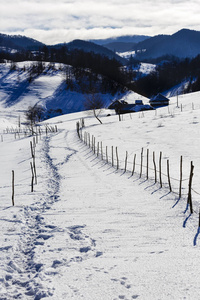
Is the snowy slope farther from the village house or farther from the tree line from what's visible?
the village house

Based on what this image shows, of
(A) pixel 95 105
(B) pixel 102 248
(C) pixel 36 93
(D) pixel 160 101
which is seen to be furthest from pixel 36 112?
(B) pixel 102 248

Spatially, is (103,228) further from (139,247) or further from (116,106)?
(116,106)

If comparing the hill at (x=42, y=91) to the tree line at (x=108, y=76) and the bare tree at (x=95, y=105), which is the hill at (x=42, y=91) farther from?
the bare tree at (x=95, y=105)

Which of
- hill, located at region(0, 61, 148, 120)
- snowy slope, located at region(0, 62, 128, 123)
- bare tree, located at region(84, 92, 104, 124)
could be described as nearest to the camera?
bare tree, located at region(84, 92, 104, 124)

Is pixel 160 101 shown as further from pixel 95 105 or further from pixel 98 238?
pixel 98 238

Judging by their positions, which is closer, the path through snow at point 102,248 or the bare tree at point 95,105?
the path through snow at point 102,248

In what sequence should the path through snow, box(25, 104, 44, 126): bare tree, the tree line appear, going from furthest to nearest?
the tree line → box(25, 104, 44, 126): bare tree → the path through snow

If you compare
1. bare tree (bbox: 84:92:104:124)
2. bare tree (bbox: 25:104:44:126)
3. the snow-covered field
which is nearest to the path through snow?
the snow-covered field

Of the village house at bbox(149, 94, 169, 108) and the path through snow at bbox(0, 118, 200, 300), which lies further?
the village house at bbox(149, 94, 169, 108)

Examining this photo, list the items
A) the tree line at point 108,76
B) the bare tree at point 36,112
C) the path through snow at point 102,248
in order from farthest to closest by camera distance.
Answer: the tree line at point 108,76 < the bare tree at point 36,112 < the path through snow at point 102,248

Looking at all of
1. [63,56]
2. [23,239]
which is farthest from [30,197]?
[63,56]

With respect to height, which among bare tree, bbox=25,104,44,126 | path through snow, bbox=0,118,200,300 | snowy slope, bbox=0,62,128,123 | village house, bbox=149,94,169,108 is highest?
snowy slope, bbox=0,62,128,123

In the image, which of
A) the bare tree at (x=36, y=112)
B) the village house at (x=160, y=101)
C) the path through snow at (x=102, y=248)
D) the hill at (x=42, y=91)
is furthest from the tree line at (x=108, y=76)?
the path through snow at (x=102, y=248)

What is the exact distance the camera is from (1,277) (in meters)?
7.28
